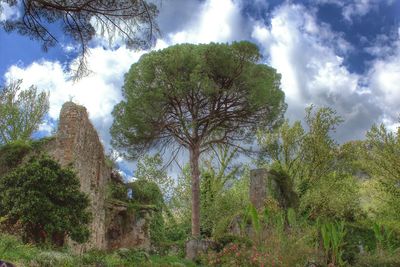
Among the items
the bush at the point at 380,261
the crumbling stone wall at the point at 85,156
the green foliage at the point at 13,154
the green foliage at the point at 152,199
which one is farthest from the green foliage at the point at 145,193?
the bush at the point at 380,261

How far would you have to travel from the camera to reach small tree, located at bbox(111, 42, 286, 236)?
1995 centimetres

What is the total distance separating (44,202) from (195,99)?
10.7 metres

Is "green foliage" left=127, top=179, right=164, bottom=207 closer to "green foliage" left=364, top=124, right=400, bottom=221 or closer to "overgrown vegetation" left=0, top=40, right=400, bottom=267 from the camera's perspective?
"overgrown vegetation" left=0, top=40, right=400, bottom=267

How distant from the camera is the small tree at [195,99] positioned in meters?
20.0

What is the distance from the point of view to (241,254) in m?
9.73

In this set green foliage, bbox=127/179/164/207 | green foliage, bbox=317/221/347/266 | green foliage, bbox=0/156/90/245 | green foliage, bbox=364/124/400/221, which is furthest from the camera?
green foliage, bbox=127/179/164/207

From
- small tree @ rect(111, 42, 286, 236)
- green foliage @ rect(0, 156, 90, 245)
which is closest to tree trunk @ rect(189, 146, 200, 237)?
small tree @ rect(111, 42, 286, 236)

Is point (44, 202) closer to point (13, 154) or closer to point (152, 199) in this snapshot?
point (13, 154)

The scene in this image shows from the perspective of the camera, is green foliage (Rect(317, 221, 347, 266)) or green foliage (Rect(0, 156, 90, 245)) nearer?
green foliage (Rect(317, 221, 347, 266))

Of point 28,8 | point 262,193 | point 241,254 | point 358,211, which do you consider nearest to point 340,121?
point 358,211

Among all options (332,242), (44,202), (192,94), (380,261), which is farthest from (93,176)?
(380,261)

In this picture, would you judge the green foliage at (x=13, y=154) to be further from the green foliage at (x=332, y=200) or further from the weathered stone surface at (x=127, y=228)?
the green foliage at (x=332, y=200)

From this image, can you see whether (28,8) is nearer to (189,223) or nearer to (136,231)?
(136,231)

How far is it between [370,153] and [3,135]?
20090mm
